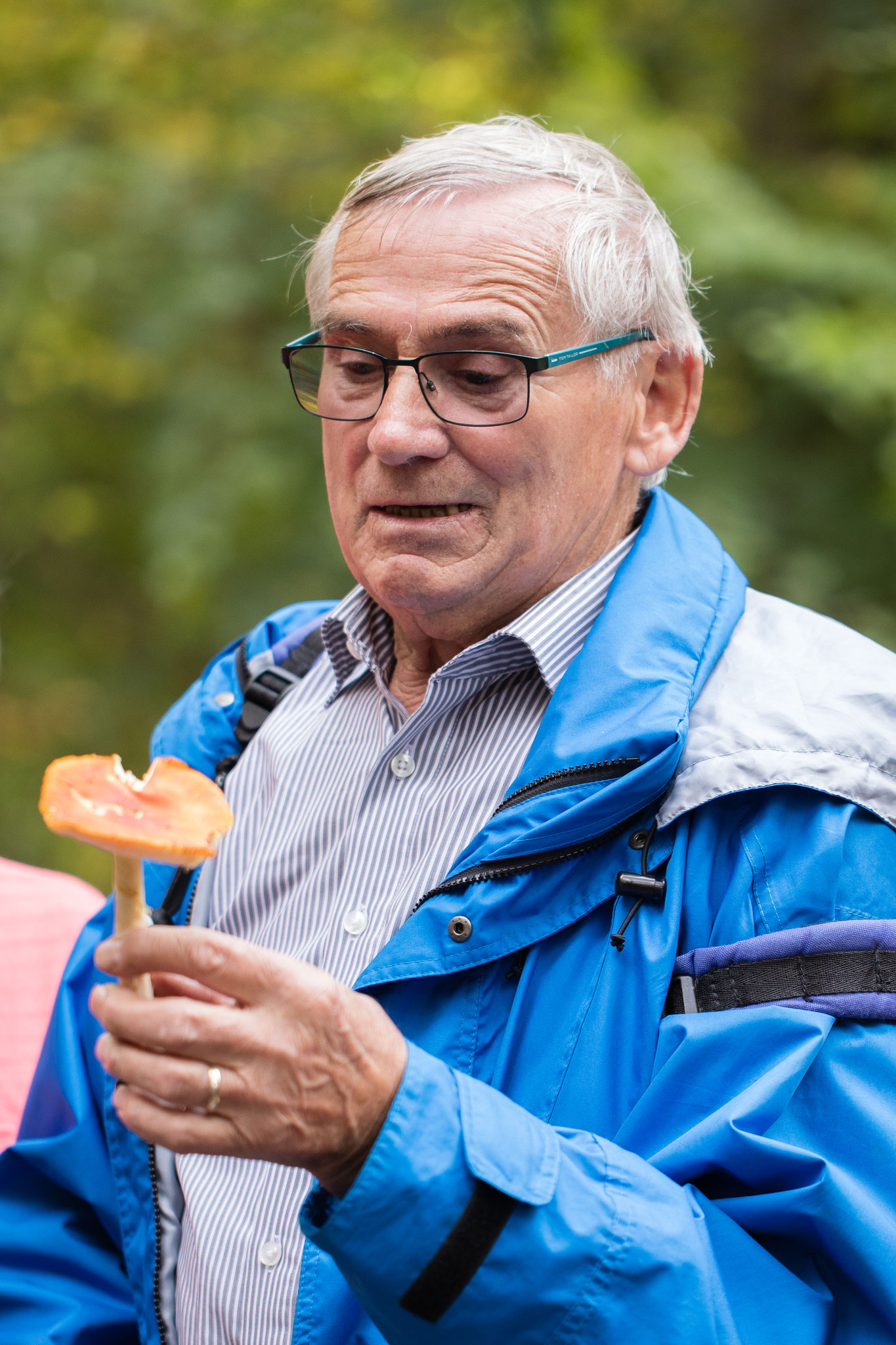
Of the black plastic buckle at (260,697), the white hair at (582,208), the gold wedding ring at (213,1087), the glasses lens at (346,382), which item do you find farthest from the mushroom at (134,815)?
the white hair at (582,208)

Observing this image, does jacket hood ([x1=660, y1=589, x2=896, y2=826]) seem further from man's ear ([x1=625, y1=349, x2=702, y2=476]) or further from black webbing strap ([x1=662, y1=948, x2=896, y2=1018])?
man's ear ([x1=625, y1=349, x2=702, y2=476])

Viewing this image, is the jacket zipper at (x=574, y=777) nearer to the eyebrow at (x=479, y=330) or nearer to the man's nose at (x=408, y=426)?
the man's nose at (x=408, y=426)

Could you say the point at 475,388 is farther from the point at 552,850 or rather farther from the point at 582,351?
the point at 552,850

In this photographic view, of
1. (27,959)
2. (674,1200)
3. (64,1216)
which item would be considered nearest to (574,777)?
(674,1200)

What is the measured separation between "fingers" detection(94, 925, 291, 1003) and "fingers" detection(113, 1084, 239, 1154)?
140 millimetres

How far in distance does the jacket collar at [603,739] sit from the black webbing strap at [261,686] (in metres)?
0.74

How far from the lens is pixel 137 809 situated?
1237 mm

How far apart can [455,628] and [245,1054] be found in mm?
1009

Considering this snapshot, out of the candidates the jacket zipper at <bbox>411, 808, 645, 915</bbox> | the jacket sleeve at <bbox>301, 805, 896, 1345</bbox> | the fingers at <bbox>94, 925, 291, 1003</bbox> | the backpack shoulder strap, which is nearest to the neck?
the backpack shoulder strap

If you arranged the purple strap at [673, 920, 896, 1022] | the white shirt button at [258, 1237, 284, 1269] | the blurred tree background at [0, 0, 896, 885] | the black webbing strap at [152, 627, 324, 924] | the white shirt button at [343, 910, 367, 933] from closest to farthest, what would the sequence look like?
the purple strap at [673, 920, 896, 1022] < the white shirt button at [258, 1237, 284, 1269] < the white shirt button at [343, 910, 367, 933] < the black webbing strap at [152, 627, 324, 924] < the blurred tree background at [0, 0, 896, 885]

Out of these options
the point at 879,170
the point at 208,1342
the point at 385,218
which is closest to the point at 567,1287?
the point at 208,1342

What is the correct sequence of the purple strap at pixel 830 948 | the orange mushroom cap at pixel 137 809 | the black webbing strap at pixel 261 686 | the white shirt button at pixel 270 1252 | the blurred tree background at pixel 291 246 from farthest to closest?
the blurred tree background at pixel 291 246 → the black webbing strap at pixel 261 686 → the white shirt button at pixel 270 1252 → the purple strap at pixel 830 948 → the orange mushroom cap at pixel 137 809

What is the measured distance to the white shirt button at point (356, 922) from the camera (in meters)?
1.84

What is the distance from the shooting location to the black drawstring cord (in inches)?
62.7
